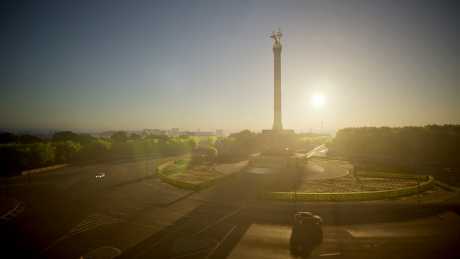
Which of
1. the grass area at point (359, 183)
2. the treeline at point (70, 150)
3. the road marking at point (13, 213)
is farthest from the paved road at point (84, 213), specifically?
the grass area at point (359, 183)

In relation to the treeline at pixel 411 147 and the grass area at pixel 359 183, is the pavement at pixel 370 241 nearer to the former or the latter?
the grass area at pixel 359 183

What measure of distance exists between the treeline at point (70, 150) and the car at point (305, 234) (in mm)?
38423

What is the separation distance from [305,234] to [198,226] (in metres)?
6.37

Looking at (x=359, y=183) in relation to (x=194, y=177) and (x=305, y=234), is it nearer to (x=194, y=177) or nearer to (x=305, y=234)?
(x=305, y=234)

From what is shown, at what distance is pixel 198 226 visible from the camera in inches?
534

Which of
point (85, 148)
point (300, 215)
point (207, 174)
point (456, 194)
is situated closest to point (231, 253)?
point (300, 215)

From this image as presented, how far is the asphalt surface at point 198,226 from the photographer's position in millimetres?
10883

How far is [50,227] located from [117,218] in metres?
3.94

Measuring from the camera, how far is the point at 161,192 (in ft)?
69.5

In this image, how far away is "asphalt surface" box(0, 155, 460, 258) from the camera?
10883 millimetres

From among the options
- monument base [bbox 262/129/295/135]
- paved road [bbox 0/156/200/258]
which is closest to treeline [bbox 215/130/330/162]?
monument base [bbox 262/129/295/135]

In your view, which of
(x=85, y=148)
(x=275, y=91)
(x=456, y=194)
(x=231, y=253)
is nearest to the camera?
(x=231, y=253)

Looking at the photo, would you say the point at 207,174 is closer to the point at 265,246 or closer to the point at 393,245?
the point at 265,246

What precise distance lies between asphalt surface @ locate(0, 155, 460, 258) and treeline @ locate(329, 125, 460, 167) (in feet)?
89.6
